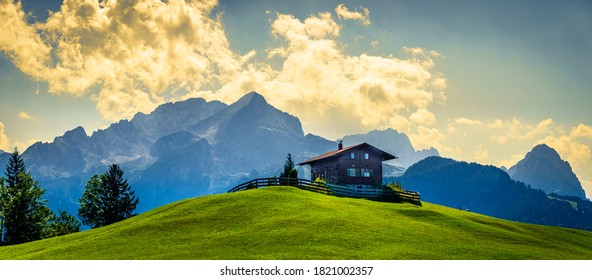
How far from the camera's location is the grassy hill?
1291 inches

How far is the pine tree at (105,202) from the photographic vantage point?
305 ft

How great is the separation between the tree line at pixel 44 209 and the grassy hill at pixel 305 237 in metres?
32.2

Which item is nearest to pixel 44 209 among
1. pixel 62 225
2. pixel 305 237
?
pixel 62 225

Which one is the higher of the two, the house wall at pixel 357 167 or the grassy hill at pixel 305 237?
the house wall at pixel 357 167

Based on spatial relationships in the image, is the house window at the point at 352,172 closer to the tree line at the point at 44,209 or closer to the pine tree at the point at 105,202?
the pine tree at the point at 105,202

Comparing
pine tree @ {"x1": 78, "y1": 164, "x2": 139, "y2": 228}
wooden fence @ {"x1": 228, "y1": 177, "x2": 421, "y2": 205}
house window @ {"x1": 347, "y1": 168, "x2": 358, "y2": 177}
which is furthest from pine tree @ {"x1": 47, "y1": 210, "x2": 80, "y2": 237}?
house window @ {"x1": 347, "y1": 168, "x2": 358, "y2": 177}

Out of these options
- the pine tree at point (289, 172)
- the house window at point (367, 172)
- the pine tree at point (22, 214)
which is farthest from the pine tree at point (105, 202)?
the house window at point (367, 172)
